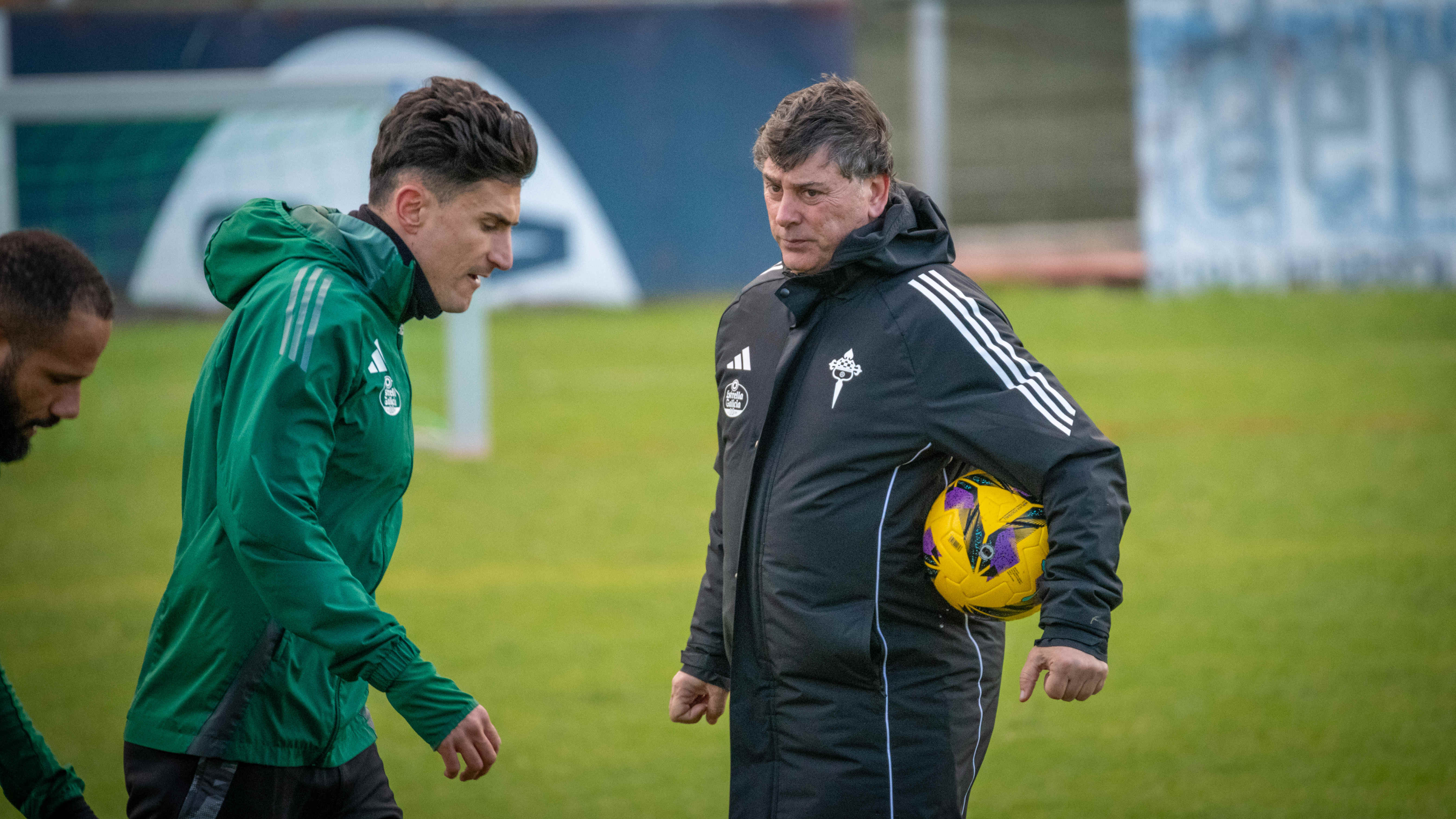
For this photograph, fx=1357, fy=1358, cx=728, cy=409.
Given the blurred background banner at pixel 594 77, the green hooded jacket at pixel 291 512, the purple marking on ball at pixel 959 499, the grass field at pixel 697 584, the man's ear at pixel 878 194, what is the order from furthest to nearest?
the blurred background banner at pixel 594 77 < the grass field at pixel 697 584 < the man's ear at pixel 878 194 < the purple marking on ball at pixel 959 499 < the green hooded jacket at pixel 291 512

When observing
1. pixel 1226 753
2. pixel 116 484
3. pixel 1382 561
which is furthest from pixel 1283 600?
pixel 116 484

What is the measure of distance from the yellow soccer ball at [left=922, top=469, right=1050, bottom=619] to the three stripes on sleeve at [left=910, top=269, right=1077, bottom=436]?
23 cm

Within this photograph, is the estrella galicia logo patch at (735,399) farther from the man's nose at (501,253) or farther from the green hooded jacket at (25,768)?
the green hooded jacket at (25,768)

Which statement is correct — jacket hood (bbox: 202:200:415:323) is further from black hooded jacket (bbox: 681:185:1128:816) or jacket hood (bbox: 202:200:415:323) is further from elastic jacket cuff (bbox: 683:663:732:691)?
elastic jacket cuff (bbox: 683:663:732:691)

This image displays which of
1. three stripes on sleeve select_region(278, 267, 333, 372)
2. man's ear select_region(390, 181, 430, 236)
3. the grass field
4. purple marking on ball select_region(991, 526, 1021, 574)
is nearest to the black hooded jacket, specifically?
purple marking on ball select_region(991, 526, 1021, 574)

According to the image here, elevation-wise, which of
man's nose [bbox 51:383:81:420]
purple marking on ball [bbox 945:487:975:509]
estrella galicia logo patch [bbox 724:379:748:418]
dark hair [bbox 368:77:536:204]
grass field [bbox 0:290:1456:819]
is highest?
dark hair [bbox 368:77:536:204]

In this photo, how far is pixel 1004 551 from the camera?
3057 millimetres

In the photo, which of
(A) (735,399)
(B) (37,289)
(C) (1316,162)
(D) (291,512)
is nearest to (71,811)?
(D) (291,512)

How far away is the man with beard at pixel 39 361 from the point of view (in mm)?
2732

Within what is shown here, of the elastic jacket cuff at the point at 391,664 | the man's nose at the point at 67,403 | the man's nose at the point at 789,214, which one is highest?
the man's nose at the point at 789,214

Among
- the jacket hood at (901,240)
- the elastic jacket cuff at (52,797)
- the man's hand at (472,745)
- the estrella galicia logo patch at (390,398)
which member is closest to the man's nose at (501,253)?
the estrella galicia logo patch at (390,398)

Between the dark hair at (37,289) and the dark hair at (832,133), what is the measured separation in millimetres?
1495

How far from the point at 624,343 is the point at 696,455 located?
6.09m

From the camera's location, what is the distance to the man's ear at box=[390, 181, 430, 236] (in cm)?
282
